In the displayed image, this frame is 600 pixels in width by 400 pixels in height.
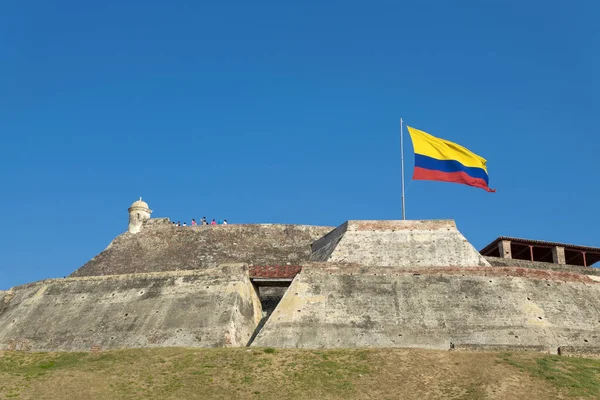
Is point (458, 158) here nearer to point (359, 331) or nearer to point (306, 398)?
point (359, 331)

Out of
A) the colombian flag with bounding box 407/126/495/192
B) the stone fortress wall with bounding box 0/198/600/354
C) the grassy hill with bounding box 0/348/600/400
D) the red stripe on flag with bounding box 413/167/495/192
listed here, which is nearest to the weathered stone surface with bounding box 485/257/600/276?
the stone fortress wall with bounding box 0/198/600/354

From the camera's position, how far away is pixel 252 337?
30.5m

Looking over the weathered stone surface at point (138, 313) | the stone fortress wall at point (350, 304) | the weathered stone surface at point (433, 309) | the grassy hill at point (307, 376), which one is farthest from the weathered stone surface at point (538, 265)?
the weathered stone surface at point (138, 313)

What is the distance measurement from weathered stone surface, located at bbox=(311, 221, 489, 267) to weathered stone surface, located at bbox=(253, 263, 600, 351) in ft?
5.66

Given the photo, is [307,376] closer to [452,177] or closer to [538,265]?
→ [452,177]

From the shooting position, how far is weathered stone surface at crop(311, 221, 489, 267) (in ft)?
110

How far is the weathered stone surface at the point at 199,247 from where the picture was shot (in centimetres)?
4044

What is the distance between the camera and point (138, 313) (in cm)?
3142

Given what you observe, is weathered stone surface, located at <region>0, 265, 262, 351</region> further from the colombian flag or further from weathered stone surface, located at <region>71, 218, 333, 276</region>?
the colombian flag

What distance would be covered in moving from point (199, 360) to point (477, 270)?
1258 cm

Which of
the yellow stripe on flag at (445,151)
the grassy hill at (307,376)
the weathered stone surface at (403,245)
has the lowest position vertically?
the grassy hill at (307,376)

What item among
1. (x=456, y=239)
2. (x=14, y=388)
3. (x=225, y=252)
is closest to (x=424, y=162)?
(x=456, y=239)

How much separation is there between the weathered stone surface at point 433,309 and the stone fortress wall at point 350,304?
1.7 inches

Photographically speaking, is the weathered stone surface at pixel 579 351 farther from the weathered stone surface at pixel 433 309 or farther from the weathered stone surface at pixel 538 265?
the weathered stone surface at pixel 538 265
